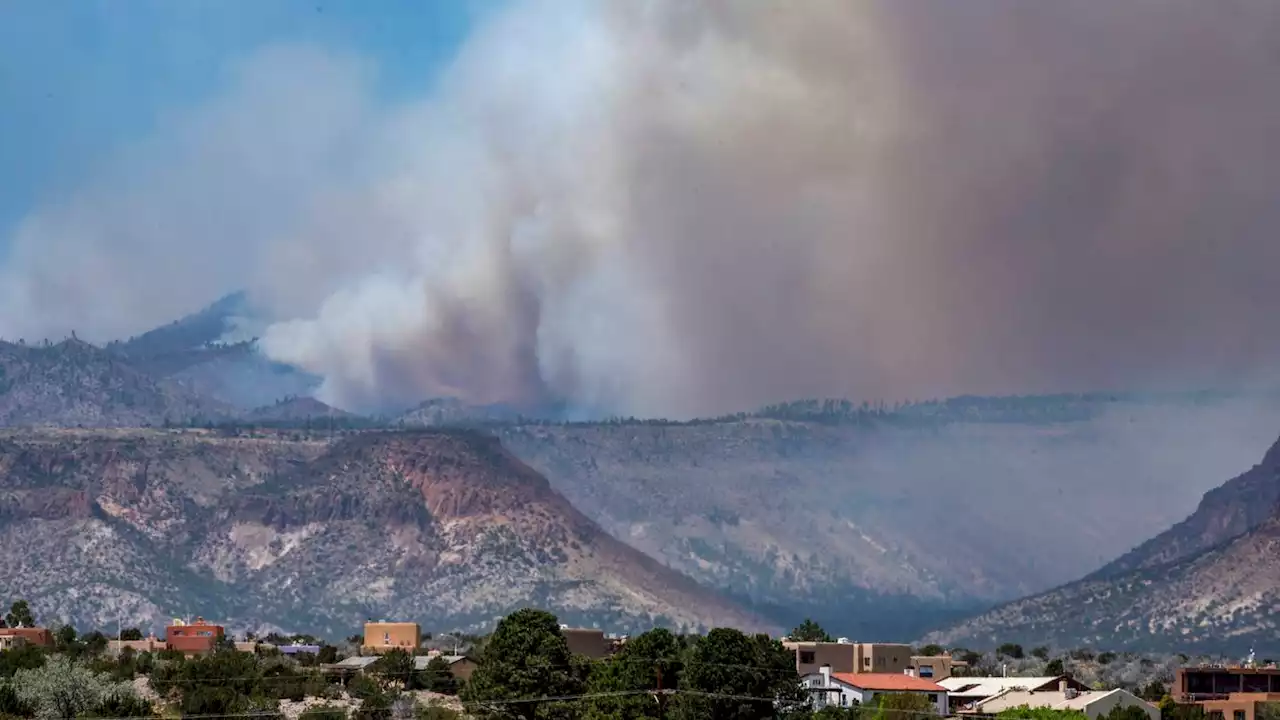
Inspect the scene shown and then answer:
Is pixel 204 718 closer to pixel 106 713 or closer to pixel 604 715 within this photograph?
pixel 106 713

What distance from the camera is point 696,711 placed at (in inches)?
7830

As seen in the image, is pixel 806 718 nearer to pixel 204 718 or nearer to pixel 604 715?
pixel 604 715

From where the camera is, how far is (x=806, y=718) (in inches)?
7844

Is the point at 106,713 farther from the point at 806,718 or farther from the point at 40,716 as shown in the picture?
the point at 806,718

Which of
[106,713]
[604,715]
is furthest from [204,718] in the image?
[604,715]

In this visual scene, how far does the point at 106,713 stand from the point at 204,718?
8775 mm

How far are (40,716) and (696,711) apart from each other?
175ft

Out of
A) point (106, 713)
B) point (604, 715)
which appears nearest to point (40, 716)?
point (106, 713)

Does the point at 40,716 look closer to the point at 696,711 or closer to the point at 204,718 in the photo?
the point at 204,718

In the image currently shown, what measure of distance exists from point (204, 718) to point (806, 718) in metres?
49.6

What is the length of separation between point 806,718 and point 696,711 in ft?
30.0

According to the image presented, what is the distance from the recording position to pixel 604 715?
199m

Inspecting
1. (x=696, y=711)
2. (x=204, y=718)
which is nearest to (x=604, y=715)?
(x=696, y=711)

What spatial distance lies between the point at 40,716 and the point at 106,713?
21.5 ft
